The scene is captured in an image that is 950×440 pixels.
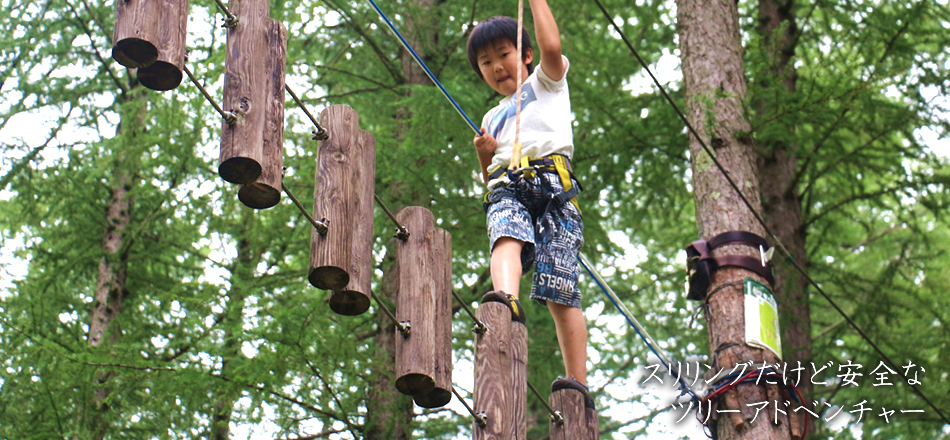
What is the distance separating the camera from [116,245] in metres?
8.62

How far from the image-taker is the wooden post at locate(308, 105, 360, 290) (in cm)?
344

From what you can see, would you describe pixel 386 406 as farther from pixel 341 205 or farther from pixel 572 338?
pixel 341 205

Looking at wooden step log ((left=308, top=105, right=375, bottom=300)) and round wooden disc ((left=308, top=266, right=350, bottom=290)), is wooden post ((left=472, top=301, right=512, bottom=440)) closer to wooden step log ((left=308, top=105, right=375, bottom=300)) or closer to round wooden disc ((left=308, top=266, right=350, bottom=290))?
wooden step log ((left=308, top=105, right=375, bottom=300))

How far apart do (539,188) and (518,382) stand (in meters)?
0.97

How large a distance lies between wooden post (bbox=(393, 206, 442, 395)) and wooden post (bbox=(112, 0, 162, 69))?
119cm

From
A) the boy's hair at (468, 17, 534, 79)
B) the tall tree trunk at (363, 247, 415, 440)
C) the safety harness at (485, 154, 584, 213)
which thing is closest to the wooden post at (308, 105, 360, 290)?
the safety harness at (485, 154, 584, 213)

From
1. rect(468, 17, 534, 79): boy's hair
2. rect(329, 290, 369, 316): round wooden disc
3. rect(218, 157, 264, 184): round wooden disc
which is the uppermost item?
rect(468, 17, 534, 79): boy's hair

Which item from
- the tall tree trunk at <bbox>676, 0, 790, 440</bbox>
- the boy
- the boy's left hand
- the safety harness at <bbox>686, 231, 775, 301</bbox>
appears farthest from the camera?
the safety harness at <bbox>686, 231, 775, 301</bbox>

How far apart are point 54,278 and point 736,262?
5.79 metres

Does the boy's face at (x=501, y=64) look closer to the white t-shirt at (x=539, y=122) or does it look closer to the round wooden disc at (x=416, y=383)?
the white t-shirt at (x=539, y=122)

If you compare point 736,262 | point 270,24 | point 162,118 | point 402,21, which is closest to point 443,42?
point 402,21

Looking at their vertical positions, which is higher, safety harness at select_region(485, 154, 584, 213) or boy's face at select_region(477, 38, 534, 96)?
boy's face at select_region(477, 38, 534, 96)

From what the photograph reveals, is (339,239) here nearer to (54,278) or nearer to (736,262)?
(736,262)

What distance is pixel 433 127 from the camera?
7.44 m
